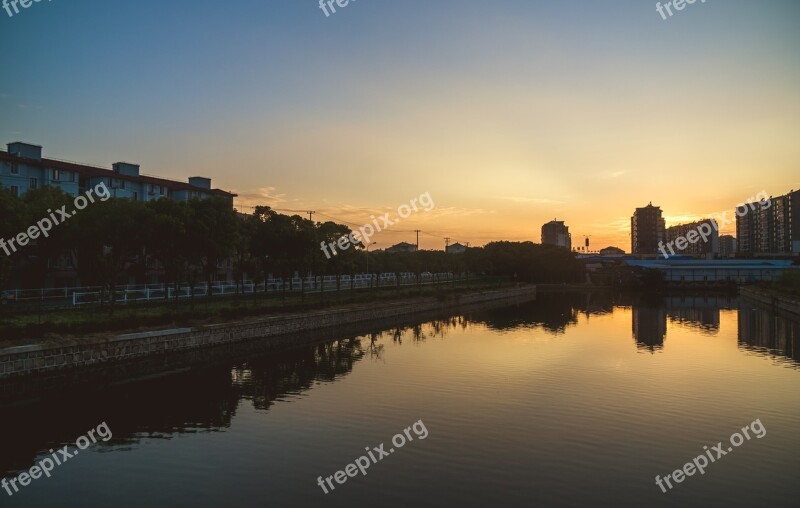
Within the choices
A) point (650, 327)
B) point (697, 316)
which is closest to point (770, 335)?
point (650, 327)

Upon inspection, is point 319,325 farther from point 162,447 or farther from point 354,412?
point 162,447

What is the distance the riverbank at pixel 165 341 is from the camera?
80.9 feet

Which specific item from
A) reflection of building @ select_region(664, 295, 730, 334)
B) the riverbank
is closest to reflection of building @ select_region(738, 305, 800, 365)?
reflection of building @ select_region(664, 295, 730, 334)

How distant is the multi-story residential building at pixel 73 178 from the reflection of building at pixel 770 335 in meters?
44.3

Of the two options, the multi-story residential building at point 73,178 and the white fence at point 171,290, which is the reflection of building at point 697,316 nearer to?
the white fence at point 171,290

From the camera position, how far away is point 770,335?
47.1 meters

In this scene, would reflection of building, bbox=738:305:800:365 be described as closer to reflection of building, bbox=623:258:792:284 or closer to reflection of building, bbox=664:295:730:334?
reflection of building, bbox=664:295:730:334

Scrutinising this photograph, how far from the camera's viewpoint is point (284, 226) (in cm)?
5084

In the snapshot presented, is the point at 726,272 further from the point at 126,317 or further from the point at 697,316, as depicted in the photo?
the point at 126,317

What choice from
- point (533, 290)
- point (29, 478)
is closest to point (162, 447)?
point (29, 478)

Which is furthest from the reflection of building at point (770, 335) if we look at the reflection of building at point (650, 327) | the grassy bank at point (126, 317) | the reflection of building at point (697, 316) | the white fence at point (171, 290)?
the white fence at point (171, 290)

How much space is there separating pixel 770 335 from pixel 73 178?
68127mm

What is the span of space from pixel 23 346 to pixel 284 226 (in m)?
27.8

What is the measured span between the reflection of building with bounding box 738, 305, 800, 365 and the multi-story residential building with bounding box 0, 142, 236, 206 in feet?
145
